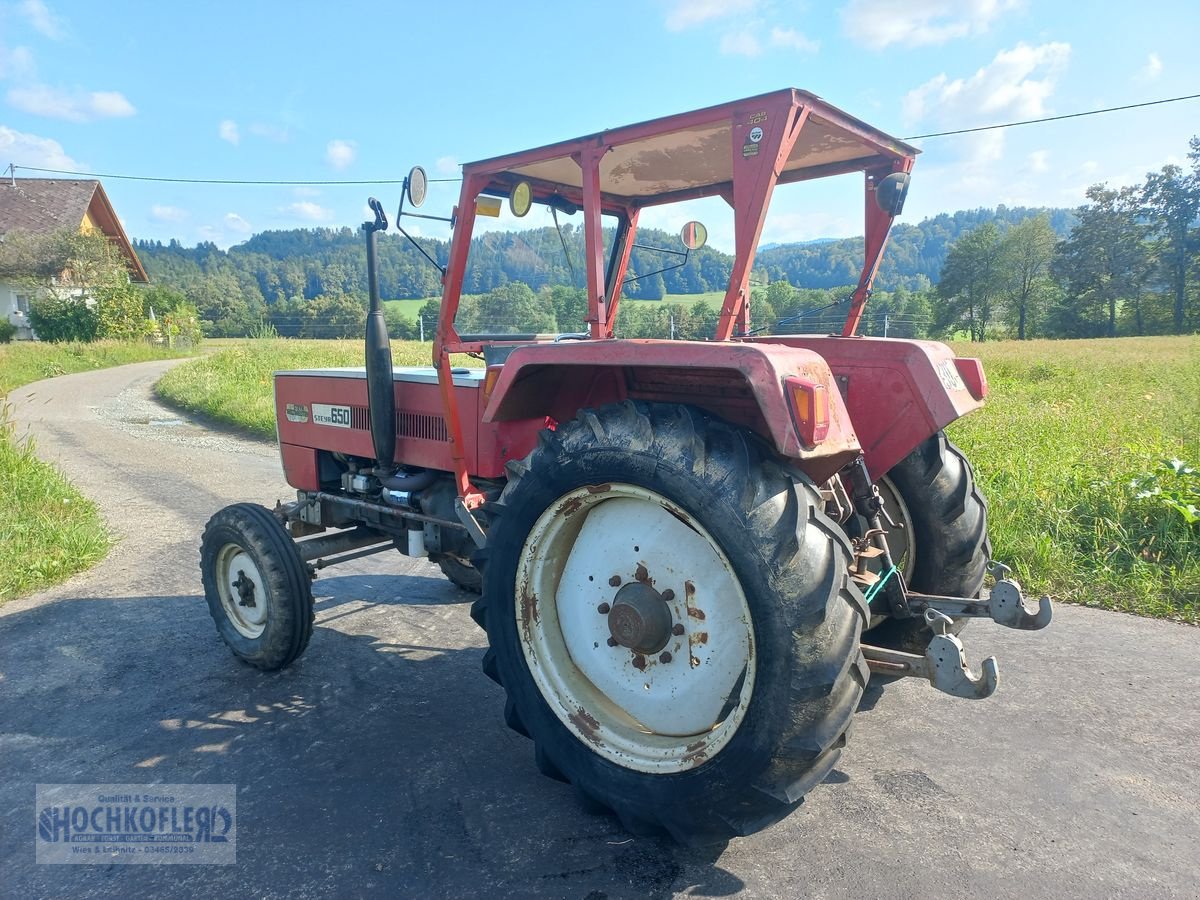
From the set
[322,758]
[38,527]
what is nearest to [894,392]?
[322,758]

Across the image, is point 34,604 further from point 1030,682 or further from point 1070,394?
point 1070,394

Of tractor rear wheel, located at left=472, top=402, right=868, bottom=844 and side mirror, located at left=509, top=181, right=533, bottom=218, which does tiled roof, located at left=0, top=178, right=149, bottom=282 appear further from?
tractor rear wheel, located at left=472, top=402, right=868, bottom=844

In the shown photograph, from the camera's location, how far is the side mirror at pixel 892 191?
2.73 metres

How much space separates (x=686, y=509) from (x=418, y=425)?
6.18 ft

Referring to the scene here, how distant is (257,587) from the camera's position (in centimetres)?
372

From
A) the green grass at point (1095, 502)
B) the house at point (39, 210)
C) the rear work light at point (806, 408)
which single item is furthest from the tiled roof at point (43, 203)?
the rear work light at point (806, 408)

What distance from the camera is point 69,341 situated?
29.1 meters

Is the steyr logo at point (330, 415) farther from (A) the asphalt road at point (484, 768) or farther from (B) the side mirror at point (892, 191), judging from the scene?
(B) the side mirror at point (892, 191)

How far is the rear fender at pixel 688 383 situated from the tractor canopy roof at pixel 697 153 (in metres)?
0.71

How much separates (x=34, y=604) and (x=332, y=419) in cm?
242

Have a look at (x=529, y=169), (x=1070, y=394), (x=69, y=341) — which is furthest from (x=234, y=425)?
(x=69, y=341)

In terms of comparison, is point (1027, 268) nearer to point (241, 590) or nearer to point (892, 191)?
point (892, 191)

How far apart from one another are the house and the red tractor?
1488 inches

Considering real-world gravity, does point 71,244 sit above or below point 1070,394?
above
